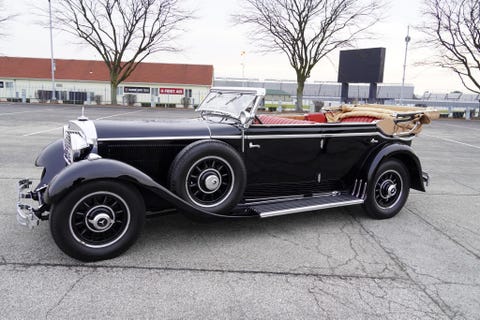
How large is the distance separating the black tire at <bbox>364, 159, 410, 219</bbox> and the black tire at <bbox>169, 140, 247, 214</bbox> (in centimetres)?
181

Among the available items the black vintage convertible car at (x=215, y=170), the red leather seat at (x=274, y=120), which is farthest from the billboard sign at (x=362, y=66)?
the red leather seat at (x=274, y=120)

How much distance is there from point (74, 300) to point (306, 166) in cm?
284

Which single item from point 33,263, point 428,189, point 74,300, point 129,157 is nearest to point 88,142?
point 129,157

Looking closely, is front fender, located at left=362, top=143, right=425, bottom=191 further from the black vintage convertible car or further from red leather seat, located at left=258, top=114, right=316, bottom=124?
red leather seat, located at left=258, top=114, right=316, bottom=124

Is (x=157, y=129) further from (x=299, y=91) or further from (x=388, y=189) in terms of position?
(x=299, y=91)

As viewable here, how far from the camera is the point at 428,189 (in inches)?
256

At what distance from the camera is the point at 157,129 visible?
12.7ft

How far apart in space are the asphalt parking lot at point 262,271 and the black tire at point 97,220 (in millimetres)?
142

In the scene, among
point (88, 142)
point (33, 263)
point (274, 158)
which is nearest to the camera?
point (33, 263)

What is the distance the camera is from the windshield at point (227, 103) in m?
4.32

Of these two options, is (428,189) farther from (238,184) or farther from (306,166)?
A: (238,184)

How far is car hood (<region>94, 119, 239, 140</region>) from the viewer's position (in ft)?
12.2

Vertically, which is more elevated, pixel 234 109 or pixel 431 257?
pixel 234 109

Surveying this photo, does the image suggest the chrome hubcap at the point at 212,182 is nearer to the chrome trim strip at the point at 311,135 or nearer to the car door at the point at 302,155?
the car door at the point at 302,155
